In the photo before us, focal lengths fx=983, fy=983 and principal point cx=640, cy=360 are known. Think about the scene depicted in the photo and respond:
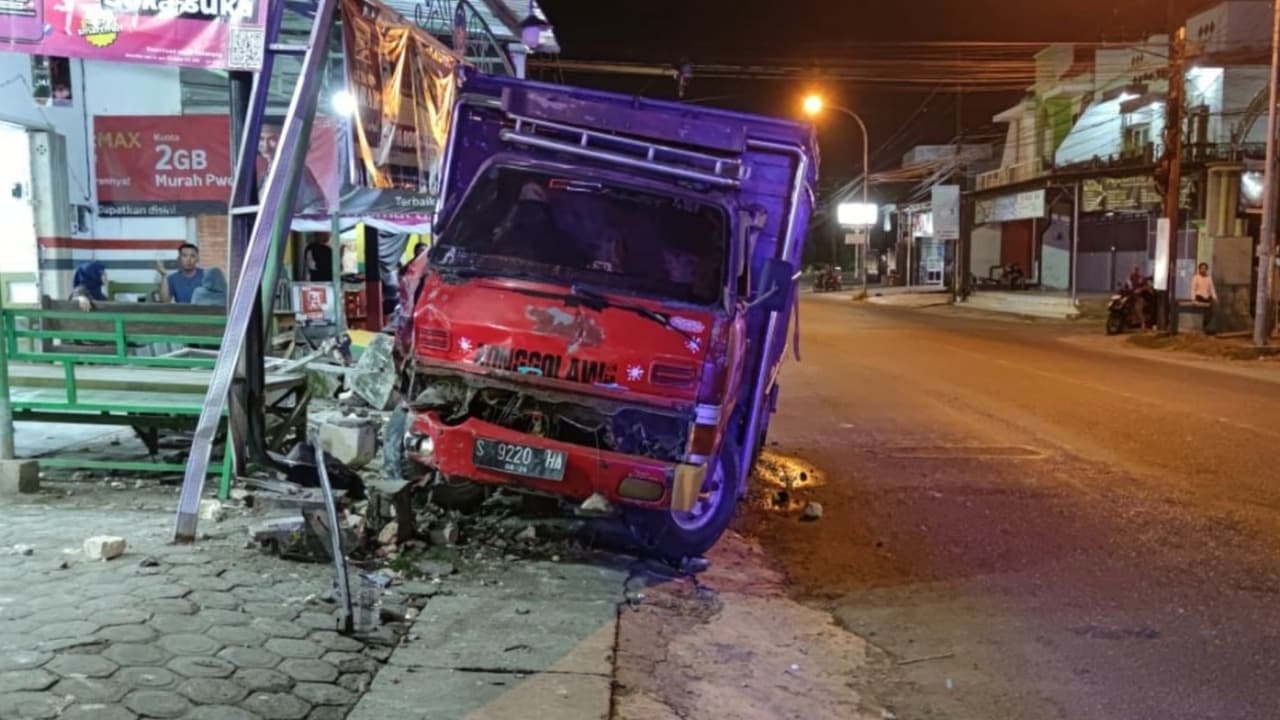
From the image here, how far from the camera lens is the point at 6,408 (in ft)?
20.8

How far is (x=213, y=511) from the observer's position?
19.4 feet

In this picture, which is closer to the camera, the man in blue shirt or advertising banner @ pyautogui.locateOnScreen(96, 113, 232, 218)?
the man in blue shirt

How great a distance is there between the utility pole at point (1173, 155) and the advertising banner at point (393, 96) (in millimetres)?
20254

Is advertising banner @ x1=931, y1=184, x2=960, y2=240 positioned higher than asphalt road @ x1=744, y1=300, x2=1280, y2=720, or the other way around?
advertising banner @ x1=931, y1=184, x2=960, y2=240

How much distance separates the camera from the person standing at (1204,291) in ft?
73.9

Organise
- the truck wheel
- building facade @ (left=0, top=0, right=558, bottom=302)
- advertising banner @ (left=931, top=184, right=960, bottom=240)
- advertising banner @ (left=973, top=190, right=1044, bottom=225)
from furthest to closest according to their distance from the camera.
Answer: advertising banner @ (left=931, top=184, right=960, bottom=240) → advertising banner @ (left=973, top=190, right=1044, bottom=225) → building facade @ (left=0, top=0, right=558, bottom=302) → the truck wheel

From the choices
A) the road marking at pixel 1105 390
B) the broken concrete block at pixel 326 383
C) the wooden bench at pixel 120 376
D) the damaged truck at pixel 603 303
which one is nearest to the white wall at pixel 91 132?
the broken concrete block at pixel 326 383

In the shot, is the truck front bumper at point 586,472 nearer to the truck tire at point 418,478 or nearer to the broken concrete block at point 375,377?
the truck tire at point 418,478

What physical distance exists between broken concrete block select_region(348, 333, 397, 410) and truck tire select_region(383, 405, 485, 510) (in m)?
3.67

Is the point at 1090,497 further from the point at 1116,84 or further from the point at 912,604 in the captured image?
the point at 1116,84

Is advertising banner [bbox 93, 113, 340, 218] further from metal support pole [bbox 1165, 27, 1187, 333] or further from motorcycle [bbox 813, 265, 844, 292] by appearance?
motorcycle [bbox 813, 265, 844, 292]

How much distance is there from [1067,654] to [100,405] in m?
6.03

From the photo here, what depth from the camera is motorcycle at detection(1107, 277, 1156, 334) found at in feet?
81.0

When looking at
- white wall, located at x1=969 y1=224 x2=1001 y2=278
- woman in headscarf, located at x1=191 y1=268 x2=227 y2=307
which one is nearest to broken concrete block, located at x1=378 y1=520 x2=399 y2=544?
woman in headscarf, located at x1=191 y1=268 x2=227 y2=307
